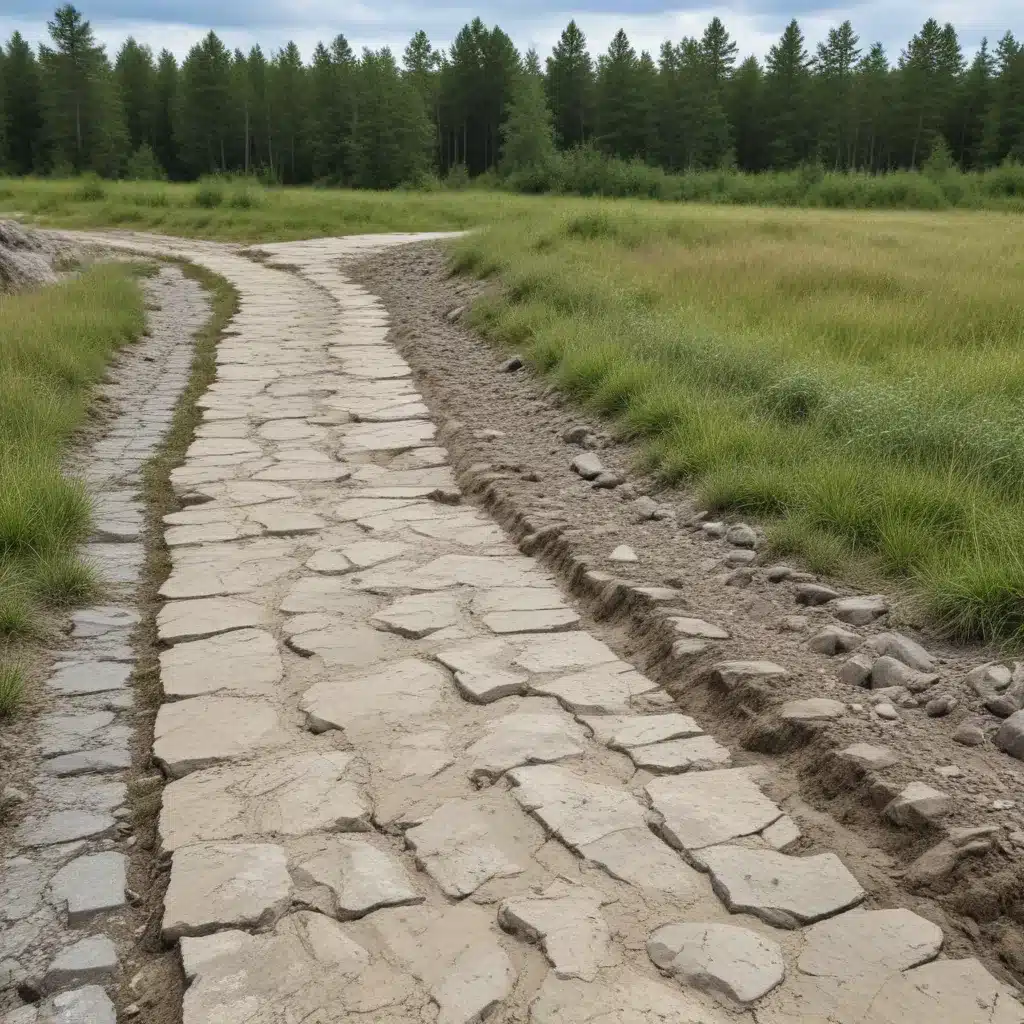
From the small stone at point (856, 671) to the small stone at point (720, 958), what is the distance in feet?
3.88

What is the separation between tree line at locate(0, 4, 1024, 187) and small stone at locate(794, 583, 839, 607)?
4506 centimetres

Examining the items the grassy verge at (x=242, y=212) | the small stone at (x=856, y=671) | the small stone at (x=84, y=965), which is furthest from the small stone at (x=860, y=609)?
the grassy verge at (x=242, y=212)

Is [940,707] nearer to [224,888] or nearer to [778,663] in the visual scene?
[778,663]

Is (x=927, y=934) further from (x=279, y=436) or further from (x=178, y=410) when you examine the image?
(x=178, y=410)

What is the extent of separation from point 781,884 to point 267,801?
1.24m

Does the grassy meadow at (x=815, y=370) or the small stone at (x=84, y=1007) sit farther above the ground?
the grassy meadow at (x=815, y=370)

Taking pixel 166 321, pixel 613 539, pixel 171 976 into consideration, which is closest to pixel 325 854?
pixel 171 976

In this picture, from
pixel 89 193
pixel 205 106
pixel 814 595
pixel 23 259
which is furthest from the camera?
pixel 205 106

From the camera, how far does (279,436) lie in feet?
20.4

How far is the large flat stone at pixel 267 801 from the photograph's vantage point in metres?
2.55

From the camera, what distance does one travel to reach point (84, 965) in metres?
2.14

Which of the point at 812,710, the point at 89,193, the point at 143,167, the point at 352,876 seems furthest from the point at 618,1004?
the point at 143,167

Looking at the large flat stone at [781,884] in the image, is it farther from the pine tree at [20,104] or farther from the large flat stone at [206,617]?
the pine tree at [20,104]

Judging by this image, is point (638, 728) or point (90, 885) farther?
→ point (638, 728)
